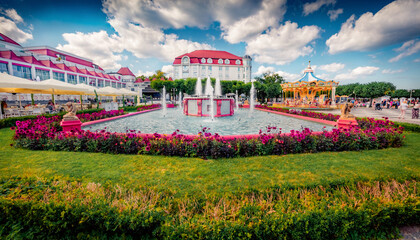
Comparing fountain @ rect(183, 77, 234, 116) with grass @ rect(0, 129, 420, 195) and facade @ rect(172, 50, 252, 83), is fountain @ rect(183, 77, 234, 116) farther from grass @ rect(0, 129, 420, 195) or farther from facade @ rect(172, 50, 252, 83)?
facade @ rect(172, 50, 252, 83)

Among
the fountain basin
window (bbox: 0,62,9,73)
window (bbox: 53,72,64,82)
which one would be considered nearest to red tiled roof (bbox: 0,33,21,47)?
window (bbox: 53,72,64,82)

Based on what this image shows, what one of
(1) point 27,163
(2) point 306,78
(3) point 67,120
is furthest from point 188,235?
(2) point 306,78

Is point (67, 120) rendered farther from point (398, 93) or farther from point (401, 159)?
point (398, 93)

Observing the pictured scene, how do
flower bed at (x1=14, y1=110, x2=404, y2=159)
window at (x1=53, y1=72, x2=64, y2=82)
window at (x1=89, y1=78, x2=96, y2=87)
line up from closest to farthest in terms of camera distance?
flower bed at (x1=14, y1=110, x2=404, y2=159), window at (x1=53, y1=72, x2=64, y2=82), window at (x1=89, y1=78, x2=96, y2=87)

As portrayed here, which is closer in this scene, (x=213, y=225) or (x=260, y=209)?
(x=213, y=225)

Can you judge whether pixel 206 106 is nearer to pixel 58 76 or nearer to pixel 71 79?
pixel 58 76

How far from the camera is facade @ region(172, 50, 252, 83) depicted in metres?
52.6

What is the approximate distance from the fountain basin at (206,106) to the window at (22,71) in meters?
30.7

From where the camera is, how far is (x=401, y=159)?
15.8 ft

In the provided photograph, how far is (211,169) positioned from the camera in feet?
13.8

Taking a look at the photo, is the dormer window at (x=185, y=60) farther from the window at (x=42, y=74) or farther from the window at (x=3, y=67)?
the window at (x=3, y=67)

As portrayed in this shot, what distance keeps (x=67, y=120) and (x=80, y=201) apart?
19.9 ft

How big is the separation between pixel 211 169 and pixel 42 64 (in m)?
43.1

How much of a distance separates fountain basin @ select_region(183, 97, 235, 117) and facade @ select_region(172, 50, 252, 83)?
1523 inches
